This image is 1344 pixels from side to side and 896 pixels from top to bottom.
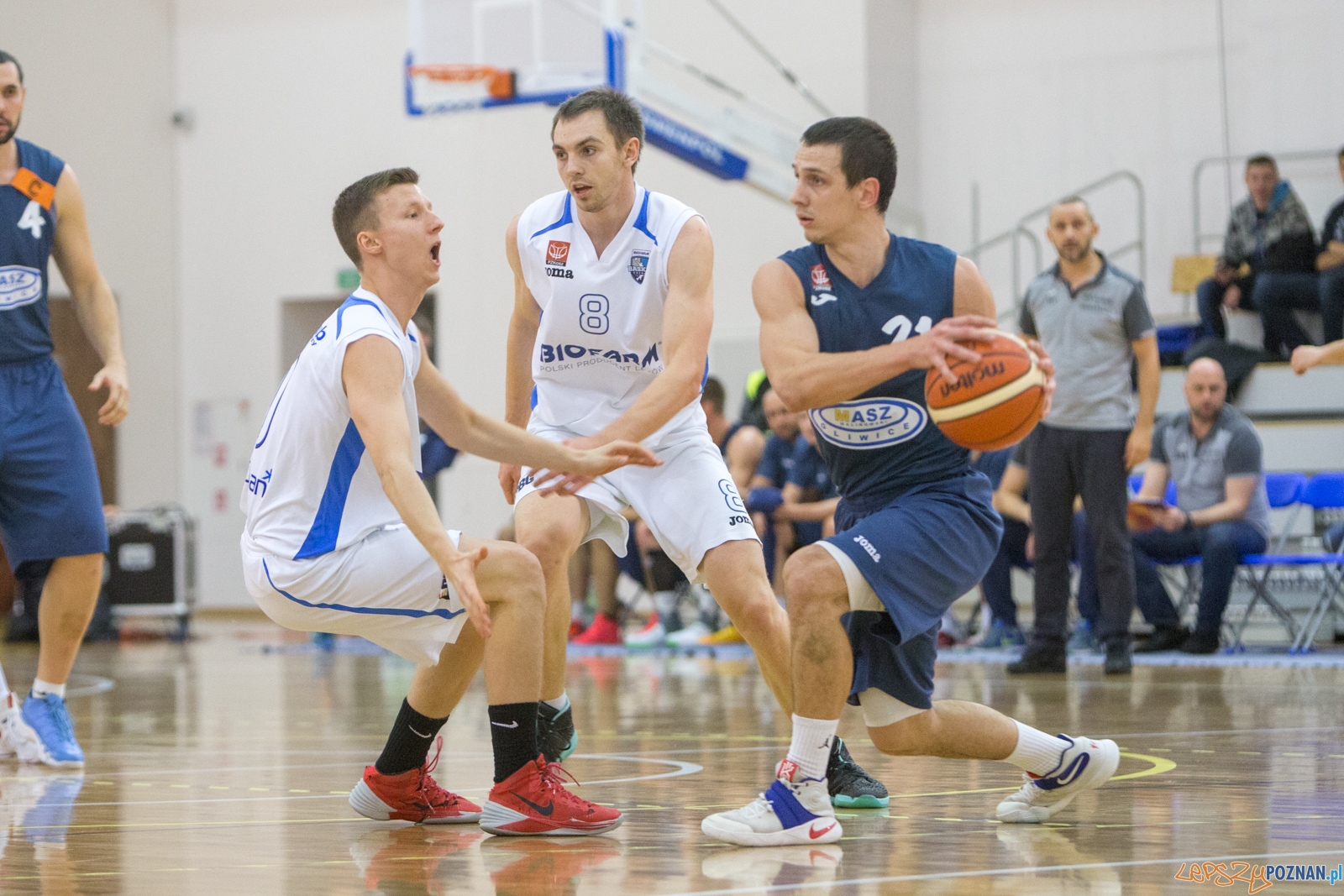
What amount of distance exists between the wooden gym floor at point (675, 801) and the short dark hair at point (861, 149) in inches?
61.7

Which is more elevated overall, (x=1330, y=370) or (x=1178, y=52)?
(x=1178, y=52)

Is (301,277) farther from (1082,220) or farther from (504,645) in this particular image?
(504,645)

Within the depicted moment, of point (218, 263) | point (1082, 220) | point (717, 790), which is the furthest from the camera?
point (218, 263)

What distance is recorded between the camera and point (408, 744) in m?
3.91

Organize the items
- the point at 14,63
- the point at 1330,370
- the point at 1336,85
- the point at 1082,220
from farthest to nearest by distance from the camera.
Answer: the point at 1336,85, the point at 1330,370, the point at 1082,220, the point at 14,63

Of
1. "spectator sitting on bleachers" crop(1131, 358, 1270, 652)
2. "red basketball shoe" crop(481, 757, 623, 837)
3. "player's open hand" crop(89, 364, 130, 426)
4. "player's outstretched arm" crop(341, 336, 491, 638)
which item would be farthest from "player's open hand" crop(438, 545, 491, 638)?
"spectator sitting on bleachers" crop(1131, 358, 1270, 652)

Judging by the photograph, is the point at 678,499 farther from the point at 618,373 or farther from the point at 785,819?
the point at 785,819

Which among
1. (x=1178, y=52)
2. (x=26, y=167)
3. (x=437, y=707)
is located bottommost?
(x=437, y=707)

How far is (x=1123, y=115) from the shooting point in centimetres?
1406

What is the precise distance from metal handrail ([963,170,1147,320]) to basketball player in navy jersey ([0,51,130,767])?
32.0 ft

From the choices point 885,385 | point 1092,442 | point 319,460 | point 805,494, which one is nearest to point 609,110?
point 885,385

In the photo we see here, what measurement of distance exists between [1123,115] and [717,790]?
11.2m

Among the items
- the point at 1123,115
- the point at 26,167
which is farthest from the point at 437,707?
the point at 1123,115

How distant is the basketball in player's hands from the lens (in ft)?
11.7
